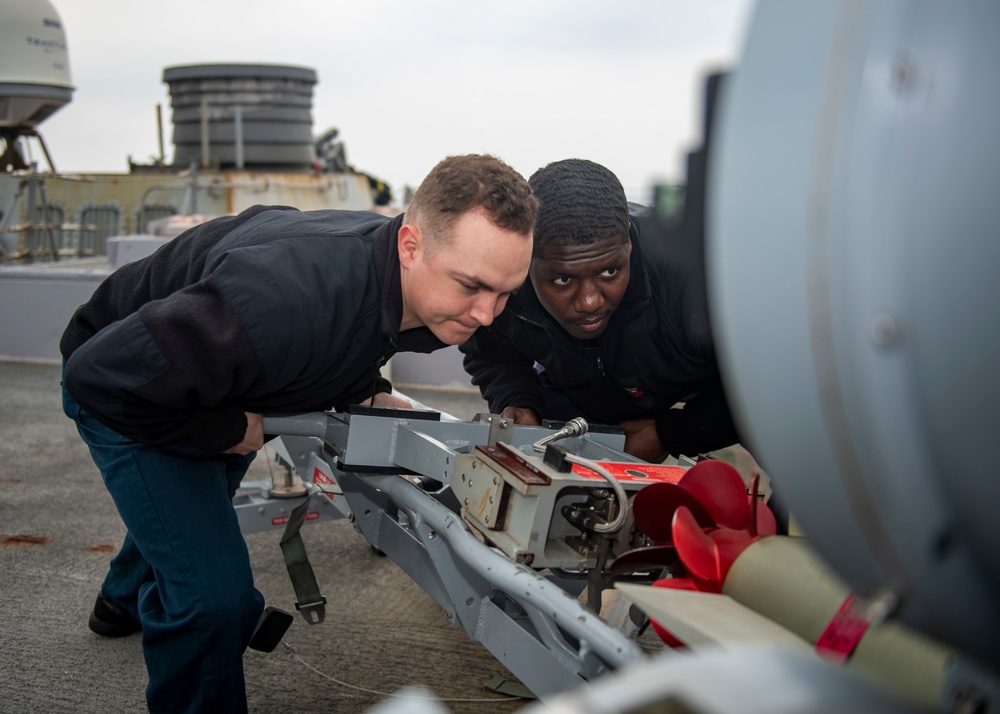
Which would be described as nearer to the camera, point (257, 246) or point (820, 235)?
point (820, 235)

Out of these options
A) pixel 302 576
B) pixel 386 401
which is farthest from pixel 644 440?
pixel 302 576

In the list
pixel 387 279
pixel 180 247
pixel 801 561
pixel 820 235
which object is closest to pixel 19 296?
pixel 180 247

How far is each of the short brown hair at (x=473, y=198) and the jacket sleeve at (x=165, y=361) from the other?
1.65 feet

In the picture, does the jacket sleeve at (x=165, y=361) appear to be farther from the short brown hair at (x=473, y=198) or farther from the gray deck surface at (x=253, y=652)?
the gray deck surface at (x=253, y=652)

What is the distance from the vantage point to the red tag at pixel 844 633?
4.21 ft

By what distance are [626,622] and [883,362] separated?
99.2 inches

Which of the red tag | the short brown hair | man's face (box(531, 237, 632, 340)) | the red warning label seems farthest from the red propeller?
man's face (box(531, 237, 632, 340))

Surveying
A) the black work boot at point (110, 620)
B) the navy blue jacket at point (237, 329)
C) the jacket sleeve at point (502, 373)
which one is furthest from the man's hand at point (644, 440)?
the black work boot at point (110, 620)

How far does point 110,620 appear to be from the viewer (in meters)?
3.05

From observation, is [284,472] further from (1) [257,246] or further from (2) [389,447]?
(1) [257,246]

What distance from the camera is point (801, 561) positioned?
1574 millimetres

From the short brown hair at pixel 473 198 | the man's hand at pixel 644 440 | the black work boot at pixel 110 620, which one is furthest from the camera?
the man's hand at pixel 644 440

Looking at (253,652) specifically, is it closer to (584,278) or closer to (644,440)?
(644,440)

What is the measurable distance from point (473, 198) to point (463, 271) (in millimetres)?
164
